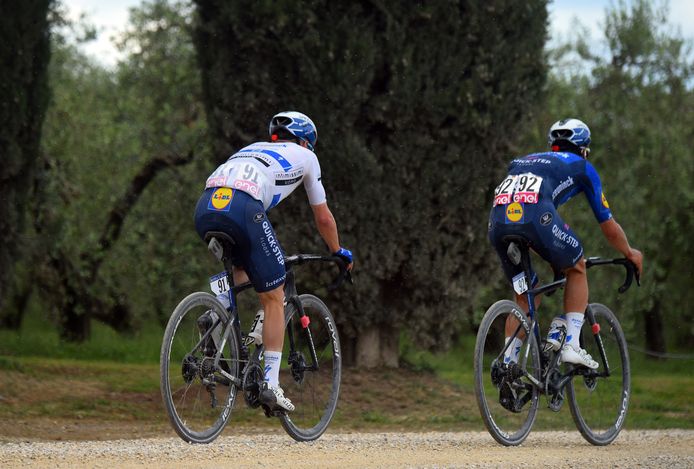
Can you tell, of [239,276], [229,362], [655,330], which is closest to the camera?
→ [229,362]

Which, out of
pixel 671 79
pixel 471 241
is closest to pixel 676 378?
pixel 671 79

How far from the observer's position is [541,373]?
9.10 metres

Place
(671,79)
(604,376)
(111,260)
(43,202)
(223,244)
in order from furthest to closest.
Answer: (671,79), (111,260), (43,202), (604,376), (223,244)

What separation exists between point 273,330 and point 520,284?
1.91 meters

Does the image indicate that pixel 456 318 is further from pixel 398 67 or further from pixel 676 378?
pixel 676 378

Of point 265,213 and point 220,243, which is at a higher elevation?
point 265,213

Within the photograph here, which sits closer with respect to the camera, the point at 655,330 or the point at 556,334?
the point at 556,334

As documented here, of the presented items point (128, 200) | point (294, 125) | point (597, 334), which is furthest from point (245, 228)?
point (128, 200)

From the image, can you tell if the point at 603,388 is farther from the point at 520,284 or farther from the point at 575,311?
the point at 520,284

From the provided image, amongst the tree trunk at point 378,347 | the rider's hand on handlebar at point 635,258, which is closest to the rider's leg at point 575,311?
the rider's hand on handlebar at point 635,258

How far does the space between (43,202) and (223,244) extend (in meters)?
12.0

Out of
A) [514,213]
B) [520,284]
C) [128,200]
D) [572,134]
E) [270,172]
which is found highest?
[128,200]

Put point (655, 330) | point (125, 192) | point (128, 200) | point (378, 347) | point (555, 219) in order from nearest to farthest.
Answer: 1. point (555, 219)
2. point (378, 347)
3. point (128, 200)
4. point (125, 192)
5. point (655, 330)

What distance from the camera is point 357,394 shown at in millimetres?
13039
